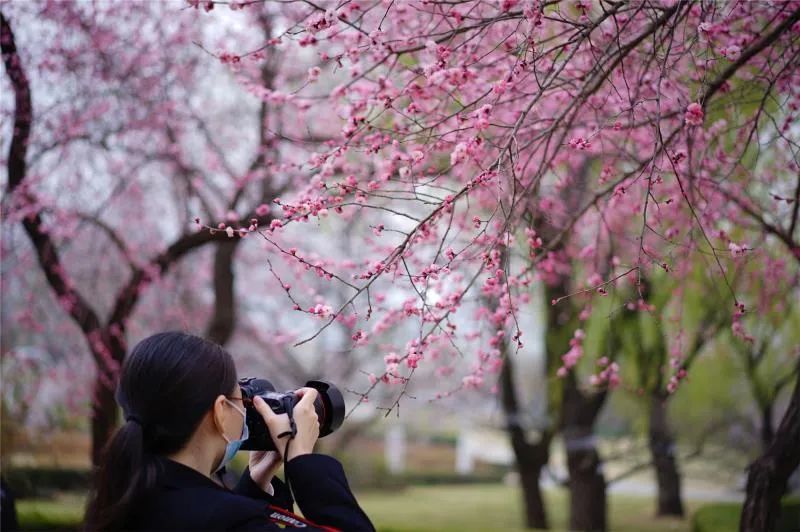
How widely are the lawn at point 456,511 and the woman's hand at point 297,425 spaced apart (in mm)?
4551

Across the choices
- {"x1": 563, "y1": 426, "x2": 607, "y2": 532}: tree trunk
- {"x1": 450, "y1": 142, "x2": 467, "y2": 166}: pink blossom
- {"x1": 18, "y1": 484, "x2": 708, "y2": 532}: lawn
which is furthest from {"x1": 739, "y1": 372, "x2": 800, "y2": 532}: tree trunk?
{"x1": 563, "y1": 426, "x2": 607, "y2": 532}: tree trunk

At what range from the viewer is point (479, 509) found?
14.6 m

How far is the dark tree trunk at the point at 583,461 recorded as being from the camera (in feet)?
25.2

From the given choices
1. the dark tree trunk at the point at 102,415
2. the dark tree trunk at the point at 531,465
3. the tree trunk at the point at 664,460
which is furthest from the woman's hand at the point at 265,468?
the dark tree trunk at the point at 531,465

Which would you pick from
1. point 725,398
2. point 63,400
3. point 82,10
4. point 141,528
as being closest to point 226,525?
point 141,528

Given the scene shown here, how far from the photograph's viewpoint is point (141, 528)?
1399 millimetres

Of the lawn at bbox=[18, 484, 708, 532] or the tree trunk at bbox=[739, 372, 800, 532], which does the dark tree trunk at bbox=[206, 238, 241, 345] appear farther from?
the tree trunk at bbox=[739, 372, 800, 532]

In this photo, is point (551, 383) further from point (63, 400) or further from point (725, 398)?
point (63, 400)

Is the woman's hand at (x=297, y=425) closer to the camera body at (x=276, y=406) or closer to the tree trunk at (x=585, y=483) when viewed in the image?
the camera body at (x=276, y=406)

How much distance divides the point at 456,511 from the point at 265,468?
13.6m

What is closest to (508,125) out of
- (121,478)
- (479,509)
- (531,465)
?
(121,478)

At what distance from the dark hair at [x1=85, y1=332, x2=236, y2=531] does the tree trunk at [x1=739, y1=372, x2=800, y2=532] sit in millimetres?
2396

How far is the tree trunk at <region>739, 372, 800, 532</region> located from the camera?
9.80ft

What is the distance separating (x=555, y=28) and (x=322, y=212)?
6.65 feet
